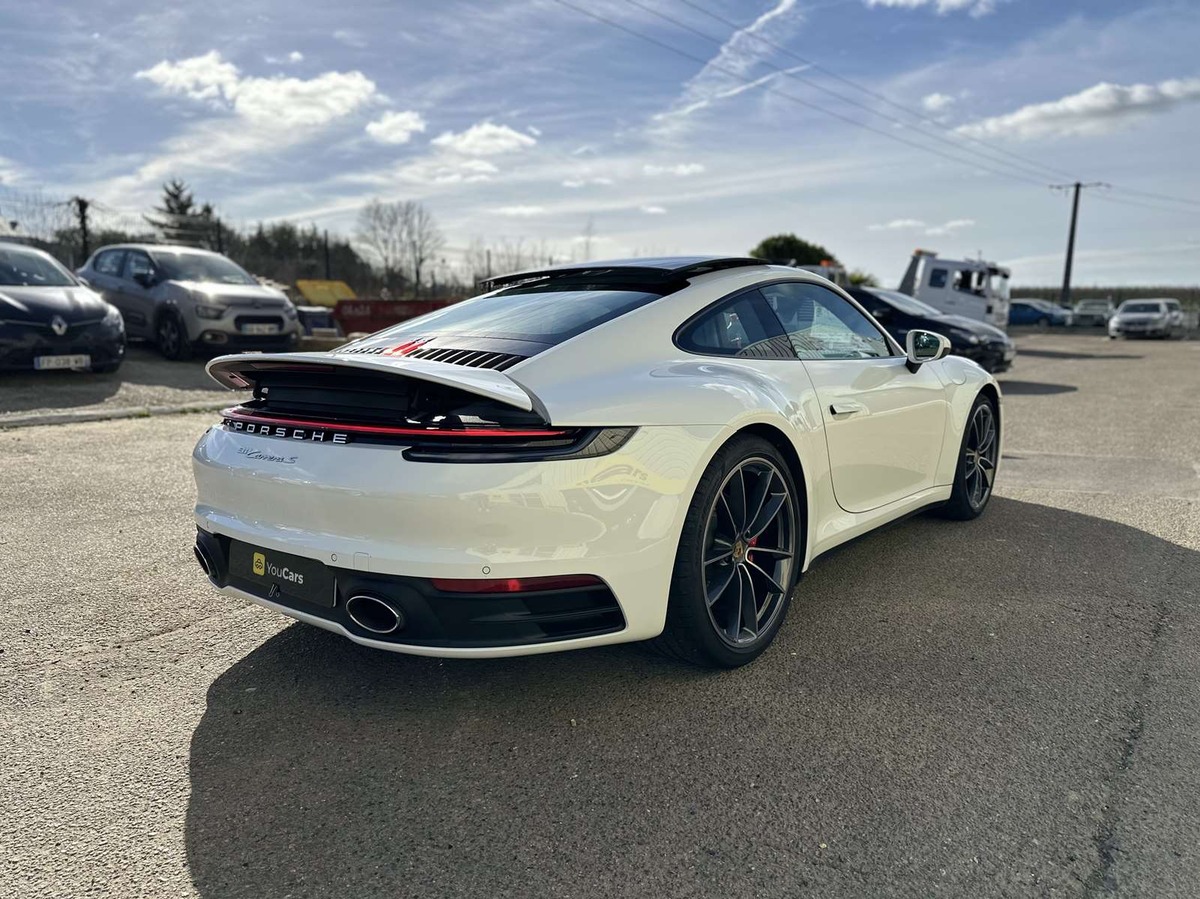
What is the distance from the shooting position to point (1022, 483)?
6.12 metres

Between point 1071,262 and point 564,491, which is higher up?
point 1071,262

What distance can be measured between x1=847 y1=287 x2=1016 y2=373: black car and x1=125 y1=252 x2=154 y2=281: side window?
32.8 feet

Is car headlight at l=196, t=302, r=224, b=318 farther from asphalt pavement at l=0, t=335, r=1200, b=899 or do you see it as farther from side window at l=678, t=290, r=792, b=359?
side window at l=678, t=290, r=792, b=359

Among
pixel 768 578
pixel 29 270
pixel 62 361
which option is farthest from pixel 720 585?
pixel 29 270

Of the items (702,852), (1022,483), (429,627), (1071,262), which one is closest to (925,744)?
(702,852)

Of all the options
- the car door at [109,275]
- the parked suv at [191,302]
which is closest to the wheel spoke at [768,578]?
the parked suv at [191,302]

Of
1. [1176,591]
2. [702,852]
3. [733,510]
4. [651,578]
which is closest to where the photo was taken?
[702,852]

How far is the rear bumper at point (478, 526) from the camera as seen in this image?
7.86 feet

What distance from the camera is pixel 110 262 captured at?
12.8m

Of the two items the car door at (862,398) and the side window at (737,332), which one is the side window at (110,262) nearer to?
the car door at (862,398)

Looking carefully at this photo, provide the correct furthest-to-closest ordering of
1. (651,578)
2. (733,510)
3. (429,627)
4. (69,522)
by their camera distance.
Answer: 1. (69,522)
2. (733,510)
3. (651,578)
4. (429,627)

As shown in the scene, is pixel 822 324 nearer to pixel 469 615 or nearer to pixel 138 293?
pixel 469 615

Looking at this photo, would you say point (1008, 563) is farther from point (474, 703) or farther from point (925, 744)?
point (474, 703)

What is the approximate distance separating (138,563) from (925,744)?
11.2 ft
